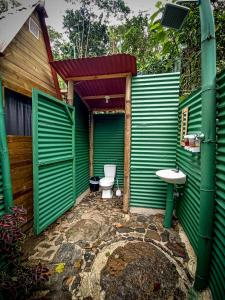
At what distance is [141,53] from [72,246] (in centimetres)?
940

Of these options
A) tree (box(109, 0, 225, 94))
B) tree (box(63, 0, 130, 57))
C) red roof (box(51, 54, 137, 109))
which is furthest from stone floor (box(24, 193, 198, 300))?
tree (box(63, 0, 130, 57))

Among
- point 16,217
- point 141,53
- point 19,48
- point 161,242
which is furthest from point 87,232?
point 141,53

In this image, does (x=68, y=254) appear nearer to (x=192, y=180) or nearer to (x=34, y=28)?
(x=192, y=180)

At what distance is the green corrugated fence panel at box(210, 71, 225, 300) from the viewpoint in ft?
6.06

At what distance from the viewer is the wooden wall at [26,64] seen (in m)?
3.09

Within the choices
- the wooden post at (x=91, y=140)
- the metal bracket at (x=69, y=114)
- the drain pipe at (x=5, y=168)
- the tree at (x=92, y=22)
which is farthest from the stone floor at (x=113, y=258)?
the tree at (x=92, y=22)

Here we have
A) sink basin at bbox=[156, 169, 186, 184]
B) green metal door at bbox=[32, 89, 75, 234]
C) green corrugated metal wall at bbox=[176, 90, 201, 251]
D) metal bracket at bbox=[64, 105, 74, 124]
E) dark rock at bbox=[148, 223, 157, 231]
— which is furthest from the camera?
metal bracket at bbox=[64, 105, 74, 124]

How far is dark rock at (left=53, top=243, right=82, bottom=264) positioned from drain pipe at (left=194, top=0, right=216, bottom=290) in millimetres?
2019

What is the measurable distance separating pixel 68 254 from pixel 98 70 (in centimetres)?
392

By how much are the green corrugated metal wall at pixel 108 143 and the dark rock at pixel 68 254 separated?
380 cm

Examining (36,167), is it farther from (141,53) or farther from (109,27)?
(109,27)

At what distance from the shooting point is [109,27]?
10883 mm

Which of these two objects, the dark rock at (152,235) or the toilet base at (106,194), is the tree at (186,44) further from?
the toilet base at (106,194)

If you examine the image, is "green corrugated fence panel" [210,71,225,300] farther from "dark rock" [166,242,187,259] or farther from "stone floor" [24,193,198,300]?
"dark rock" [166,242,187,259]
